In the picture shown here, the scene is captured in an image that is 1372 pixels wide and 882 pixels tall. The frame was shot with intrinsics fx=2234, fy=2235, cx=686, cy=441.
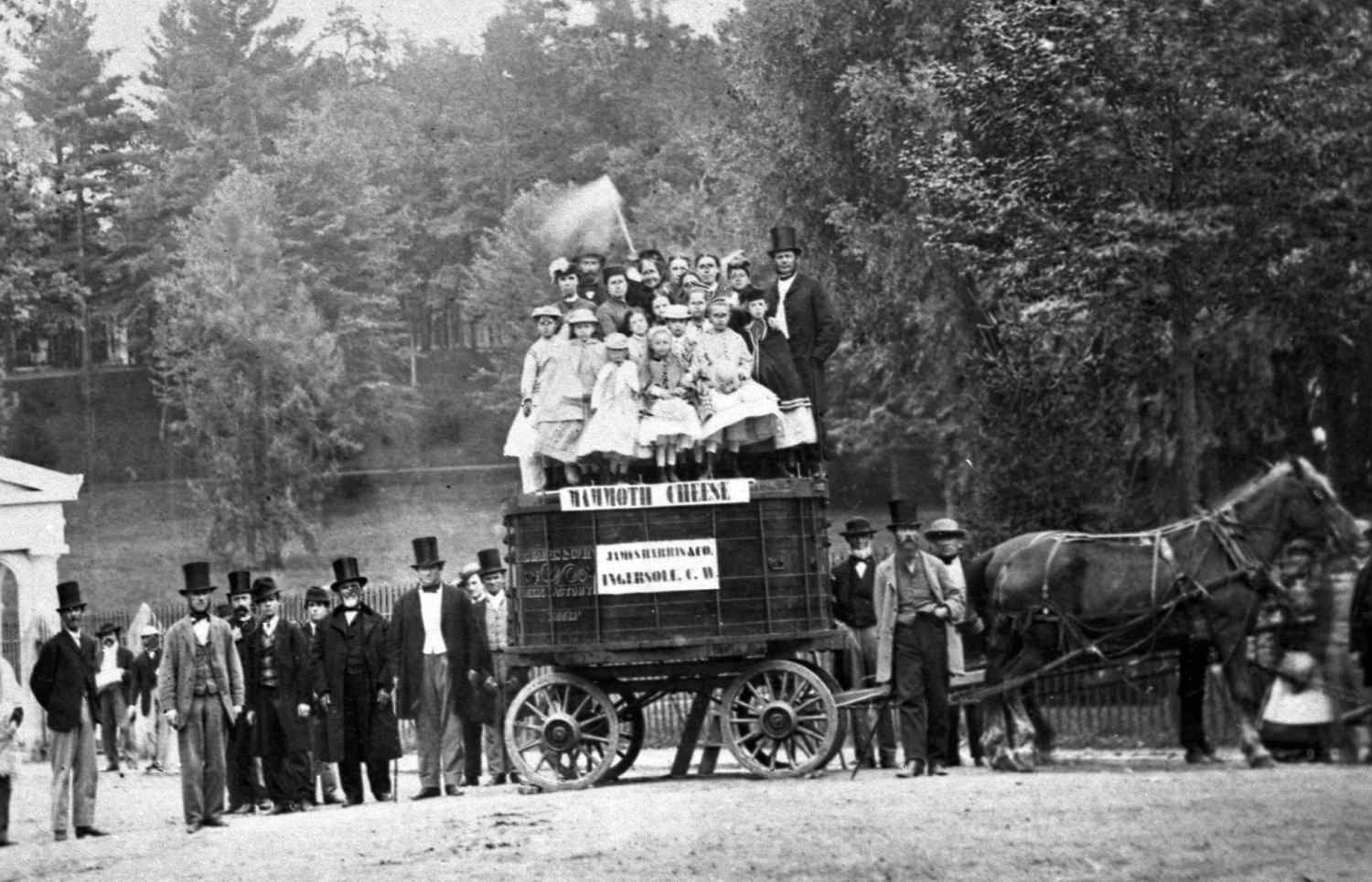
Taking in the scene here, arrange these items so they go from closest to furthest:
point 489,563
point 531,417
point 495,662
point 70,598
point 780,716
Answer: point 780,716, point 531,417, point 70,598, point 489,563, point 495,662

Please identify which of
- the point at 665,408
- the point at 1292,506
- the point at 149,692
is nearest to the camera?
the point at 1292,506

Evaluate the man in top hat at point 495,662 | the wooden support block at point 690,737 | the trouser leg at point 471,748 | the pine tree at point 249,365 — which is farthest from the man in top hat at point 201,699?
the pine tree at point 249,365

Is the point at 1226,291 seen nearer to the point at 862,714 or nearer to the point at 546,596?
the point at 862,714

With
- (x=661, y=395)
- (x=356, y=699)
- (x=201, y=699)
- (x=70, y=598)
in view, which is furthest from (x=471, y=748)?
(x=661, y=395)

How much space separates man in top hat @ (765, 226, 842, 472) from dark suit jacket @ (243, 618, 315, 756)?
17.0 ft

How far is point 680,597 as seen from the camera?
17.5 metres

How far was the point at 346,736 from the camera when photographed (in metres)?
19.9

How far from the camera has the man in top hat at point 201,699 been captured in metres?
18.1

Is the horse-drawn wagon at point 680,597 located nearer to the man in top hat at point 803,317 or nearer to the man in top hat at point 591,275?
the man in top hat at point 803,317

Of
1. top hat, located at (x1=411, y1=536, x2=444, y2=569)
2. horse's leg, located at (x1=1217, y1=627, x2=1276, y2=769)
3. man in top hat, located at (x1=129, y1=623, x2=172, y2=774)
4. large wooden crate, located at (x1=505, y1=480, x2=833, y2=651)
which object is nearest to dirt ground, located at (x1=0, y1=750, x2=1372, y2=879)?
horse's leg, located at (x1=1217, y1=627, x2=1276, y2=769)

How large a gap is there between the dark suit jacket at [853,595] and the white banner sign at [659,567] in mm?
2436

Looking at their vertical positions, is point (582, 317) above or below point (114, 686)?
above

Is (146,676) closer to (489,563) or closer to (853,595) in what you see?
(489,563)

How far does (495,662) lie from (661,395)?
18.2 feet
